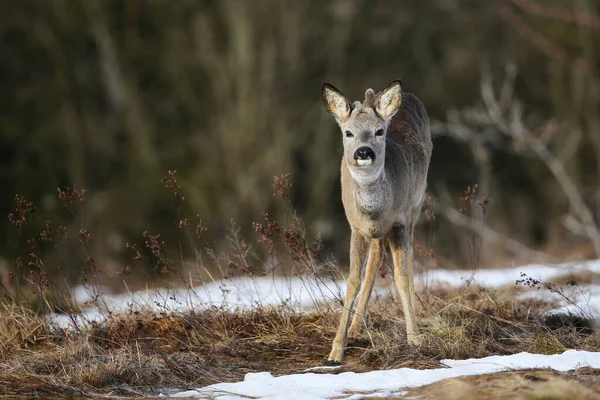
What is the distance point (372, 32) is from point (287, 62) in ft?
9.65

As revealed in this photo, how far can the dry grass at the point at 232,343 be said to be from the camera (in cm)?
565

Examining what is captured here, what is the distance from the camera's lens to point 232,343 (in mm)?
6570

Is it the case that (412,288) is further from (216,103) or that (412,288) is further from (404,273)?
(216,103)

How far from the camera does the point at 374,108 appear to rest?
655cm

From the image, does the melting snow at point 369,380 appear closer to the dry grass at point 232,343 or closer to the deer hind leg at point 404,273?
the dry grass at point 232,343

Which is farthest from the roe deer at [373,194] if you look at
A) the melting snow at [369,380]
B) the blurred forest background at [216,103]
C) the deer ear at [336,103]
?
the blurred forest background at [216,103]

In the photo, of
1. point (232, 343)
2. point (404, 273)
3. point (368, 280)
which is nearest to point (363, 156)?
→ point (404, 273)

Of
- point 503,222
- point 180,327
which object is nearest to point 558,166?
point 180,327

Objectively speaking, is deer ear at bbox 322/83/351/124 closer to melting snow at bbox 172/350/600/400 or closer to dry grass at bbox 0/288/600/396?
dry grass at bbox 0/288/600/396

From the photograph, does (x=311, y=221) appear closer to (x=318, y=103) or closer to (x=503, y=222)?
(x=318, y=103)

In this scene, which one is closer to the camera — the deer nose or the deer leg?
the deer nose

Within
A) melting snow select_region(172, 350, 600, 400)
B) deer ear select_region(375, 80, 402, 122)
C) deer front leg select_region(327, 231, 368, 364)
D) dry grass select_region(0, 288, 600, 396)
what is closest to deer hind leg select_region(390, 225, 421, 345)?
dry grass select_region(0, 288, 600, 396)

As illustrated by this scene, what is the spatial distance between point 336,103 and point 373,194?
73cm

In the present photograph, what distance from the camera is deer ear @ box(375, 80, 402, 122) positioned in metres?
6.48
